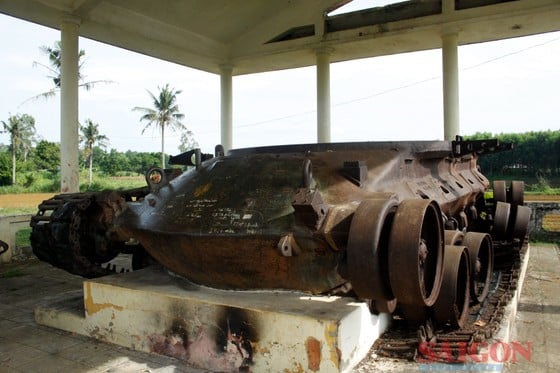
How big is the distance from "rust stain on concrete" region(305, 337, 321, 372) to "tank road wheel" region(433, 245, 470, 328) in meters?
1.26

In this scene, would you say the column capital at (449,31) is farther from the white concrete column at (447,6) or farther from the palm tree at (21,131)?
the palm tree at (21,131)

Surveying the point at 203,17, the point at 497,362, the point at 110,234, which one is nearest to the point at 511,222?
the point at 497,362

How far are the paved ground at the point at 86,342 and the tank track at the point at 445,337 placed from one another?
206mm

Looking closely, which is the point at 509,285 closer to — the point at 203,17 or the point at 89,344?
the point at 89,344

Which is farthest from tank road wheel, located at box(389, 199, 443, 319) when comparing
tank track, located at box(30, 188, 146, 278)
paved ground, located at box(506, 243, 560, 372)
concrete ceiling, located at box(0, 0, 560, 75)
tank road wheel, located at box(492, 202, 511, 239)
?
concrete ceiling, located at box(0, 0, 560, 75)

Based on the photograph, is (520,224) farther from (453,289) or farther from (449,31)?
(449,31)

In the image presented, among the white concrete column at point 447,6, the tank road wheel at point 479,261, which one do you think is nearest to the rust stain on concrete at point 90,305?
the tank road wheel at point 479,261

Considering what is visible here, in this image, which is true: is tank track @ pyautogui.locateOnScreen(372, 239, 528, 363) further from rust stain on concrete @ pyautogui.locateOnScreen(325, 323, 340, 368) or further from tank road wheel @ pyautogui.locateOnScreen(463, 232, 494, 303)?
rust stain on concrete @ pyautogui.locateOnScreen(325, 323, 340, 368)

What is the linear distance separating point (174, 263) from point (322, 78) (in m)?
11.1

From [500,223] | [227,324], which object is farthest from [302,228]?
[500,223]

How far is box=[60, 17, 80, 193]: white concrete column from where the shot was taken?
1087 cm

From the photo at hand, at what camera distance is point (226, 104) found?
1599 centimetres

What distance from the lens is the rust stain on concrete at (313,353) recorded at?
10.9ft

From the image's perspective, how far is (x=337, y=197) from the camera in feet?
12.6
